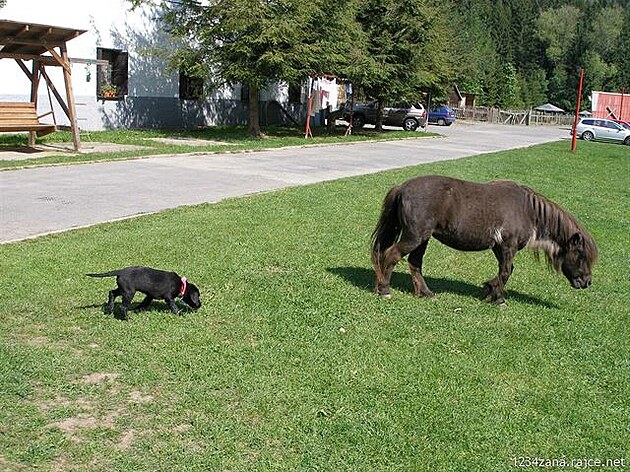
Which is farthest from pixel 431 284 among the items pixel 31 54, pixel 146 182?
pixel 31 54

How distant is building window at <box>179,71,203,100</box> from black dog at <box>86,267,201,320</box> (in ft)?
87.2

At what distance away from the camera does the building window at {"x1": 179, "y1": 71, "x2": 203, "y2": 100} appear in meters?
32.0

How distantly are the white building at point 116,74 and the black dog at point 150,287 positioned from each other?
2014 cm

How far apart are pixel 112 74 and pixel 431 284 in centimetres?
2380

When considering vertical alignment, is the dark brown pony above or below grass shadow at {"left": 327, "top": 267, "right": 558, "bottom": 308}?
above

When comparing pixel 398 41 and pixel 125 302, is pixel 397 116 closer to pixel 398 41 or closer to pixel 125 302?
pixel 398 41

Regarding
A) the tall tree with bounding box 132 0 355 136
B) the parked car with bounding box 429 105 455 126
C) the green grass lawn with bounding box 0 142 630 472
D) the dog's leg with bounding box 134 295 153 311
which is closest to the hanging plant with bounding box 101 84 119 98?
the tall tree with bounding box 132 0 355 136

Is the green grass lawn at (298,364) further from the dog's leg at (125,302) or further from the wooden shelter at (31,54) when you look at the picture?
the wooden shelter at (31,54)

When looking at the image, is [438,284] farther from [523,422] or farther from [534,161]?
[534,161]

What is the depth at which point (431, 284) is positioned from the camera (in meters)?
8.20

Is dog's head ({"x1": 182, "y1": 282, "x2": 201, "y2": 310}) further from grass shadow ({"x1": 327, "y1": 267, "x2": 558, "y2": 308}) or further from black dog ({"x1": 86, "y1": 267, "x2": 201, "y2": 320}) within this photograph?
grass shadow ({"x1": 327, "y1": 267, "x2": 558, "y2": 308})

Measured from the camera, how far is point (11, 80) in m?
24.5

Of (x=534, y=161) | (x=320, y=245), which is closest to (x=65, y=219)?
(x=320, y=245)

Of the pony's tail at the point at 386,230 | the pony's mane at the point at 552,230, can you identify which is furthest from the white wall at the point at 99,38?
the pony's mane at the point at 552,230
